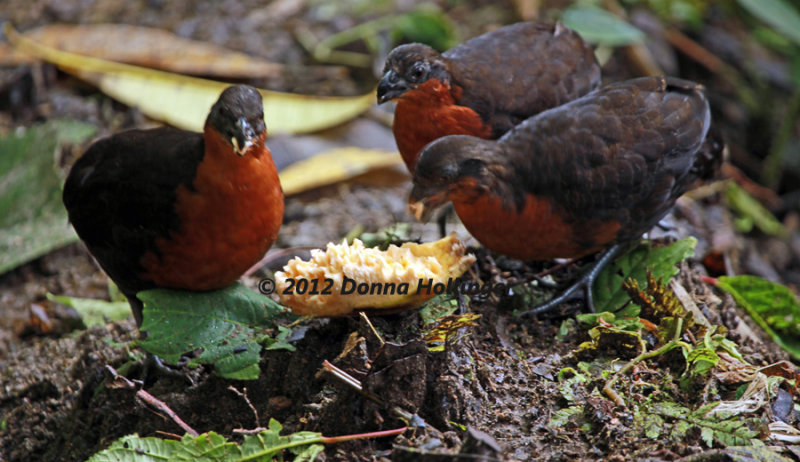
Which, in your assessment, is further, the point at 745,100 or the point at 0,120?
the point at 745,100

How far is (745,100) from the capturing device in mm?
6938

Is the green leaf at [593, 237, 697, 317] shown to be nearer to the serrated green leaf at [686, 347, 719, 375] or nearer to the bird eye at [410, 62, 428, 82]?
the serrated green leaf at [686, 347, 719, 375]

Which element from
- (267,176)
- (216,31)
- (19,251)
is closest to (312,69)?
(216,31)

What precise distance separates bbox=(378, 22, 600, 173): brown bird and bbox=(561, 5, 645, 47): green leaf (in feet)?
5.08

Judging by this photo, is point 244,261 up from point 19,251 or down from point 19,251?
up

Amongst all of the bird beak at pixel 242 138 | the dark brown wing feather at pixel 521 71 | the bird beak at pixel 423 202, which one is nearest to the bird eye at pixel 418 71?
the dark brown wing feather at pixel 521 71

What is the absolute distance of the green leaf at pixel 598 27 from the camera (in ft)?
18.1

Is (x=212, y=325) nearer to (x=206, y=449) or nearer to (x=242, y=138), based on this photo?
(x=206, y=449)

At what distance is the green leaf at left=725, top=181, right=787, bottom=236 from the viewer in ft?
19.5

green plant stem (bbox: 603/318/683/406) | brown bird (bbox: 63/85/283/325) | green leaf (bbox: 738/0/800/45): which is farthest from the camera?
green leaf (bbox: 738/0/800/45)

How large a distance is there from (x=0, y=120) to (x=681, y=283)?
4774mm

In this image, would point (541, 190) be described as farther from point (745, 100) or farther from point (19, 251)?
point (745, 100)

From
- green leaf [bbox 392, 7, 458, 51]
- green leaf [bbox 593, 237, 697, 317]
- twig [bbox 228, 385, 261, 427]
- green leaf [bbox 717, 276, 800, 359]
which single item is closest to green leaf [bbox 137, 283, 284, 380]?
twig [bbox 228, 385, 261, 427]

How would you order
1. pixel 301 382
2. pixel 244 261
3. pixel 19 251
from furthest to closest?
1. pixel 19 251
2. pixel 244 261
3. pixel 301 382
